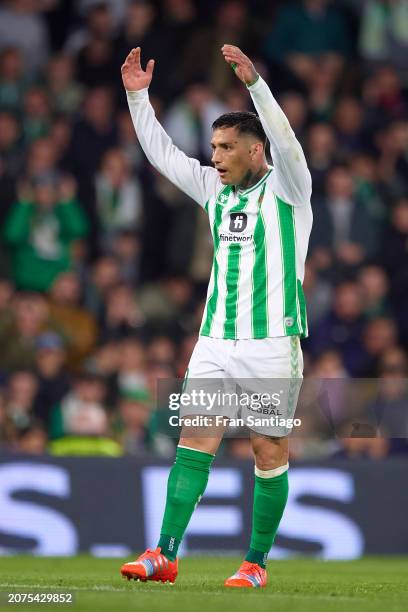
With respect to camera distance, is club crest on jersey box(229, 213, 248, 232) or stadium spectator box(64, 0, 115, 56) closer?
club crest on jersey box(229, 213, 248, 232)

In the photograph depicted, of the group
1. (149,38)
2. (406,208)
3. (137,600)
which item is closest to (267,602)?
(137,600)

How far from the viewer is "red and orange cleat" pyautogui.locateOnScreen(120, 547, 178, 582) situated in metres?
7.59

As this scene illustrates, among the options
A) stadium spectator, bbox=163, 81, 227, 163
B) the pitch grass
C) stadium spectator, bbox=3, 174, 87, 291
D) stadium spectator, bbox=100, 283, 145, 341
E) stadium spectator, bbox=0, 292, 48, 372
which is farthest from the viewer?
stadium spectator, bbox=163, 81, 227, 163

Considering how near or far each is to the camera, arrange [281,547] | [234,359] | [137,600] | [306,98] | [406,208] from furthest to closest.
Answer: [306,98]
[406,208]
[281,547]
[234,359]
[137,600]

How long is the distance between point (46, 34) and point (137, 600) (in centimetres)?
1122

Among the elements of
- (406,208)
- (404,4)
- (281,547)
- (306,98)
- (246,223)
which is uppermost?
(404,4)

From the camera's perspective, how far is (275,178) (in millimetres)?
7926

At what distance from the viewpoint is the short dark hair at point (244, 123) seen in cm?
794

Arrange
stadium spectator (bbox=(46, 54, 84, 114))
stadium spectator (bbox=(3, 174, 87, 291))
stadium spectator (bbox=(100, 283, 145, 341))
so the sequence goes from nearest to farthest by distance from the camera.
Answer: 1. stadium spectator (bbox=(100, 283, 145, 341))
2. stadium spectator (bbox=(3, 174, 87, 291))
3. stadium spectator (bbox=(46, 54, 84, 114))

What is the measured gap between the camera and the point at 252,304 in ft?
25.9

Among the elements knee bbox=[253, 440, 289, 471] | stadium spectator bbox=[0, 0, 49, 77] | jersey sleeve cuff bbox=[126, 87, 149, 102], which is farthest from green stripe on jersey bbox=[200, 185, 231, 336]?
stadium spectator bbox=[0, 0, 49, 77]

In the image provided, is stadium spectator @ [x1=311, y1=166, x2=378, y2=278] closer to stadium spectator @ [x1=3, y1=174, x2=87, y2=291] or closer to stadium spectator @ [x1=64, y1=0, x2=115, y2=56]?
stadium spectator @ [x1=3, y1=174, x2=87, y2=291]

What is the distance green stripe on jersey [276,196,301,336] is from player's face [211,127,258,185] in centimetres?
24

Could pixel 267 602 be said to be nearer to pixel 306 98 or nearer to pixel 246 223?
pixel 246 223
